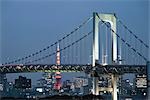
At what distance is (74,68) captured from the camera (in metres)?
15.8

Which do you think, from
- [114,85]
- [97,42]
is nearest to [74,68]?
[97,42]

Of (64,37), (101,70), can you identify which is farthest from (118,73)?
(64,37)

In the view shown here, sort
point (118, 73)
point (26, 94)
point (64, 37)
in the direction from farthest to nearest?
point (26, 94) < point (64, 37) < point (118, 73)

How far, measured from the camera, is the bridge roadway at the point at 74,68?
1504 cm

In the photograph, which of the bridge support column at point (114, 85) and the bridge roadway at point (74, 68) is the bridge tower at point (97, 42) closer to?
the bridge support column at point (114, 85)

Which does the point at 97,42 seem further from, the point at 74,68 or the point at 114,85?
the point at 114,85

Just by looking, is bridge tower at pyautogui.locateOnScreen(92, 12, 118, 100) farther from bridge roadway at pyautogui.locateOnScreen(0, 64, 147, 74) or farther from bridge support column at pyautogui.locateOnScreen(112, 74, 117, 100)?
bridge roadway at pyautogui.locateOnScreen(0, 64, 147, 74)

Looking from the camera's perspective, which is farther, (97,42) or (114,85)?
(97,42)

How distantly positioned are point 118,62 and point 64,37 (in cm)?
297

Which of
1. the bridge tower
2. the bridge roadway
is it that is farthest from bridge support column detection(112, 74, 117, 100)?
the bridge roadway

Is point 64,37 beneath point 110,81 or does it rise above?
above

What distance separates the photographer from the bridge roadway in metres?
15.0

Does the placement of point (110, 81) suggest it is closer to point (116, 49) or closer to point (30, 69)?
point (116, 49)

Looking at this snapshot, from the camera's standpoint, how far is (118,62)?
1592cm
